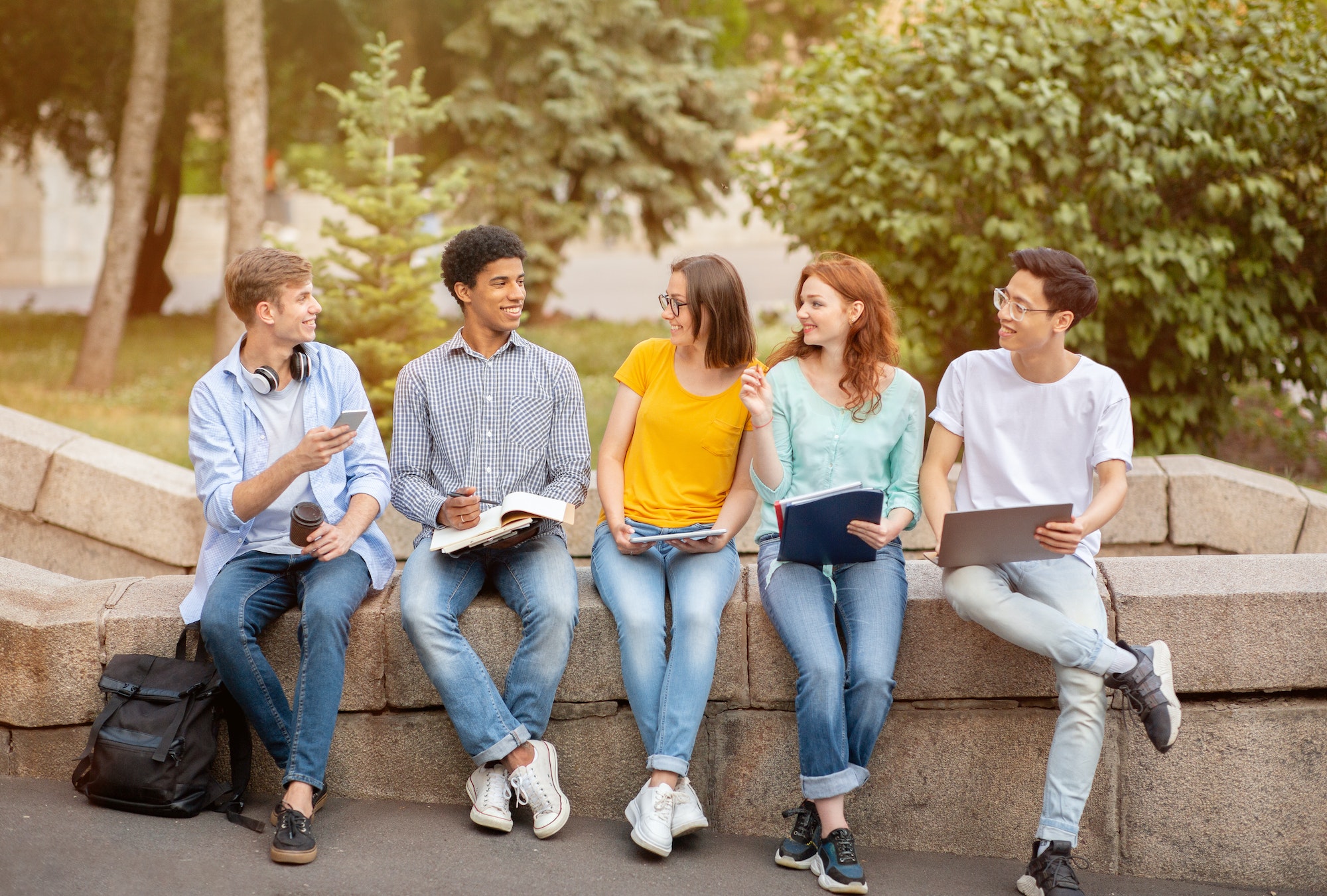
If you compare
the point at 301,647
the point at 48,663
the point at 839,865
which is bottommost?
the point at 839,865

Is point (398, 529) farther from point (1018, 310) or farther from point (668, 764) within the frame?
point (1018, 310)

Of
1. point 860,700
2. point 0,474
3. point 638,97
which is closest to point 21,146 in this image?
point 638,97

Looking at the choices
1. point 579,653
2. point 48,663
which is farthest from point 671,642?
point 48,663

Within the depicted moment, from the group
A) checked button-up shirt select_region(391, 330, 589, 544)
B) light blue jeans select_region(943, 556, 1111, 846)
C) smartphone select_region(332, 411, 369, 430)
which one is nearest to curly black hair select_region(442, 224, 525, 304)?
checked button-up shirt select_region(391, 330, 589, 544)

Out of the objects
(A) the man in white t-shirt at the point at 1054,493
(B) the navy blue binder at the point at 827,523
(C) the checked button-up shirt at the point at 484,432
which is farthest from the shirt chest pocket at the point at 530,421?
(A) the man in white t-shirt at the point at 1054,493

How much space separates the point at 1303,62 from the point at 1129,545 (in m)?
2.89

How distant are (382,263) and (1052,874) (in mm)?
6034

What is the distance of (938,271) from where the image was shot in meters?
7.18

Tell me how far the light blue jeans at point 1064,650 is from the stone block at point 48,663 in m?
2.82

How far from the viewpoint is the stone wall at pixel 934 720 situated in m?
3.84

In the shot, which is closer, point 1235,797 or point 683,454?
point 1235,797

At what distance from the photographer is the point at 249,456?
162 inches

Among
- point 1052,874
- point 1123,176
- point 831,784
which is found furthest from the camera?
point 1123,176

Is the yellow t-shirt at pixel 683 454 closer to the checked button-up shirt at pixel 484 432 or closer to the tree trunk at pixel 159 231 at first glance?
the checked button-up shirt at pixel 484 432
